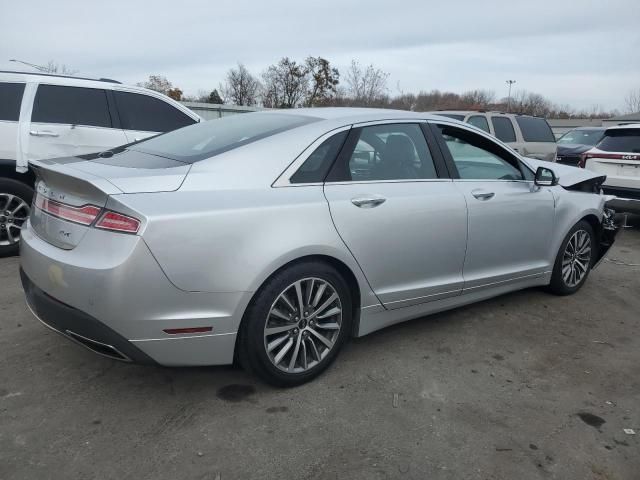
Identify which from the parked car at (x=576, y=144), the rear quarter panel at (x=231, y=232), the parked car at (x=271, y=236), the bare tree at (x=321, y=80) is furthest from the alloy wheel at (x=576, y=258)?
the bare tree at (x=321, y=80)

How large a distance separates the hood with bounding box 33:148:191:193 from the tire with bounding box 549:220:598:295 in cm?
341

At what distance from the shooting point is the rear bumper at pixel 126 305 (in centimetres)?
244

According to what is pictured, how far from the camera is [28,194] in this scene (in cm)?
540

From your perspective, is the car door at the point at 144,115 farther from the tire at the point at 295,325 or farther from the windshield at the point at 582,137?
the windshield at the point at 582,137

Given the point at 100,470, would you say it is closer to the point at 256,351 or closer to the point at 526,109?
the point at 256,351

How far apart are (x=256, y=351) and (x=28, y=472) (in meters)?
1.14

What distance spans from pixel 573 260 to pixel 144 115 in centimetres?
480

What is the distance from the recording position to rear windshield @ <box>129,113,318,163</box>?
3.05m

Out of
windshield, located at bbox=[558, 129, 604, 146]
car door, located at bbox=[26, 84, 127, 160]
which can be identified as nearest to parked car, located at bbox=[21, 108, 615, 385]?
car door, located at bbox=[26, 84, 127, 160]

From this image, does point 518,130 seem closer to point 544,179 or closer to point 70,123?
point 544,179

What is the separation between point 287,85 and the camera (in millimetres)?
41719

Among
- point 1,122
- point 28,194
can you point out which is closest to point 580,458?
point 28,194

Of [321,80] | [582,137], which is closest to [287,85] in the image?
[321,80]

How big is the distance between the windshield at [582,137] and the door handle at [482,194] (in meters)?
12.8
